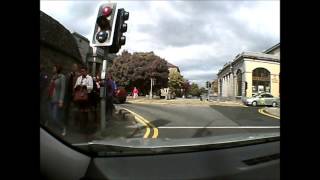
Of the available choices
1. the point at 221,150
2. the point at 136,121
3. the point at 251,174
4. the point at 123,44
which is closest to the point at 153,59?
the point at 123,44

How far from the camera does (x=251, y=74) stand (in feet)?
8.99

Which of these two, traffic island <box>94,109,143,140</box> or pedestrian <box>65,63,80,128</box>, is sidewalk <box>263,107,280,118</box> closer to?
traffic island <box>94,109,143,140</box>

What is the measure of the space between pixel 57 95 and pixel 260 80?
1.23 meters

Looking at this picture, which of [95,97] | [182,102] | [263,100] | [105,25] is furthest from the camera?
[182,102]

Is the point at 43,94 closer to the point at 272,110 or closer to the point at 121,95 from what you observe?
Answer: the point at 121,95

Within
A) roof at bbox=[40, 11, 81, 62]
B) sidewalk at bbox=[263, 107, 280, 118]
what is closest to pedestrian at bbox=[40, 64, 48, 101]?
roof at bbox=[40, 11, 81, 62]

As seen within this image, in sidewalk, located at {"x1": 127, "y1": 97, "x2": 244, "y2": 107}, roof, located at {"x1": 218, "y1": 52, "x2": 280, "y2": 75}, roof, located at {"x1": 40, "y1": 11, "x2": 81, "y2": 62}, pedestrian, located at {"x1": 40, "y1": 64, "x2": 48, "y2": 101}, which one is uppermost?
roof, located at {"x1": 40, "y1": 11, "x2": 81, "y2": 62}

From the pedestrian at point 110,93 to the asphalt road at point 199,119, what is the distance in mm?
119

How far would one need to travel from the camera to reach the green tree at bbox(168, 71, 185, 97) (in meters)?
2.67

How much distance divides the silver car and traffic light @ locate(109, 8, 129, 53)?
2.84ft

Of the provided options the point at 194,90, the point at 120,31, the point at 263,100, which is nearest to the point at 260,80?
the point at 263,100

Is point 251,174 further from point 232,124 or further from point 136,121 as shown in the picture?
point 136,121
